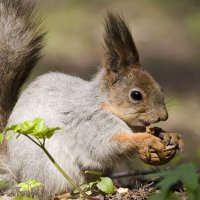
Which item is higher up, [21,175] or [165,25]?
[165,25]

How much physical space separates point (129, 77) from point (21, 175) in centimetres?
58

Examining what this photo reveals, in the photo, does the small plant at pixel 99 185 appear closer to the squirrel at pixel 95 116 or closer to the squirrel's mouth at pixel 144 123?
the squirrel at pixel 95 116

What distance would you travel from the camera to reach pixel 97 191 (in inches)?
103

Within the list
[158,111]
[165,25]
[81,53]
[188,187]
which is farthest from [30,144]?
[165,25]

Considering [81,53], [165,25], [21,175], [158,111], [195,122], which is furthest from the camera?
[165,25]

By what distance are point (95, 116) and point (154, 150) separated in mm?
289

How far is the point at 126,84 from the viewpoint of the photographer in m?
2.60

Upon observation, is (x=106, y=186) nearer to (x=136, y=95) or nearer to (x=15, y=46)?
(x=136, y=95)

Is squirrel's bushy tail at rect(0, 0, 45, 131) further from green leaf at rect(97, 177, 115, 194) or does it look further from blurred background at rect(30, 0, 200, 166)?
blurred background at rect(30, 0, 200, 166)

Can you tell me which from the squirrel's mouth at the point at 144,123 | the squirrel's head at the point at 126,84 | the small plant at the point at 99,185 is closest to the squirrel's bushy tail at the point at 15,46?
the squirrel's head at the point at 126,84

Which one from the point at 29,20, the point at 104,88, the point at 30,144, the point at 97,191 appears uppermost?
the point at 29,20

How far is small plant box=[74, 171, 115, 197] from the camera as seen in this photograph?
7.93 ft

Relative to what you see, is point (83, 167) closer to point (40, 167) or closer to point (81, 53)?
point (40, 167)

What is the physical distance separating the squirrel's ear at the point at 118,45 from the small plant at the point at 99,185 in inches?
17.1
